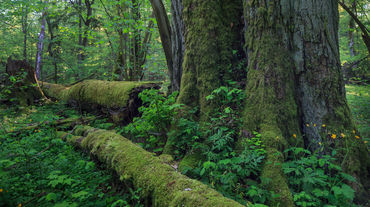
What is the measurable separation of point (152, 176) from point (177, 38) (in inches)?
132

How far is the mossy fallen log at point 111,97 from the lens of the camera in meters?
5.59

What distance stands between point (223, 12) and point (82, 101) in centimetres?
577

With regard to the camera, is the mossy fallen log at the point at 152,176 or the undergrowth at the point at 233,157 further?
the undergrowth at the point at 233,157

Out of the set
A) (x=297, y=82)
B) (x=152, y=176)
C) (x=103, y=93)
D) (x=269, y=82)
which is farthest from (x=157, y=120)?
(x=103, y=93)

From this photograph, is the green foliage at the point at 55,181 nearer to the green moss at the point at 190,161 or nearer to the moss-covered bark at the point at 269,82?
the green moss at the point at 190,161

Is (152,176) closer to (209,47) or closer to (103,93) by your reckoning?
(209,47)

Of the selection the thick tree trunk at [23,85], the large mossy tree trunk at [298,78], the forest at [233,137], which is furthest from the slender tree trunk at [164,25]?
the thick tree trunk at [23,85]

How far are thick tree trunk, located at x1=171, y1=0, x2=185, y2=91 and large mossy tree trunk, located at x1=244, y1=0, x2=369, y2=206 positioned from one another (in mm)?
1688

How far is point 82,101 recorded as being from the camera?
23.1ft

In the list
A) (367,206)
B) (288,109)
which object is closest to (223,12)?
(288,109)

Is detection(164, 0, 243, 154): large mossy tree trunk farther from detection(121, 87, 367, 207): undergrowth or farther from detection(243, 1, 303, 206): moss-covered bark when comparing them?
detection(243, 1, 303, 206): moss-covered bark

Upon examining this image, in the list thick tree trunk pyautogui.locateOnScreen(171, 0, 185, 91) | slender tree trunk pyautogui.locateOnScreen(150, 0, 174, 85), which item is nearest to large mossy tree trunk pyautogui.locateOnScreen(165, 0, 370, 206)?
thick tree trunk pyautogui.locateOnScreen(171, 0, 185, 91)

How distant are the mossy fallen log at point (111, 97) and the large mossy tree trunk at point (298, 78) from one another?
11.5ft

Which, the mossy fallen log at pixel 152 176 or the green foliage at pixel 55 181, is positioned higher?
the mossy fallen log at pixel 152 176
